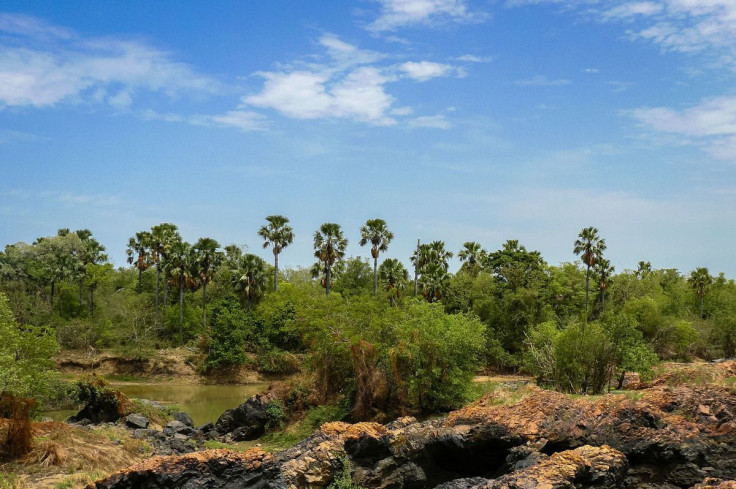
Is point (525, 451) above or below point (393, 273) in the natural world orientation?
below

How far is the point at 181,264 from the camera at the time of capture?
61.6 m

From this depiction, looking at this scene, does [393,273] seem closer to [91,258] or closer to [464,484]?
[91,258]

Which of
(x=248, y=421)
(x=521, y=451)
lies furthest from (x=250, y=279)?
(x=521, y=451)

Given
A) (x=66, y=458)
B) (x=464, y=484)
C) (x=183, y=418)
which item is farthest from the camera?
(x=183, y=418)

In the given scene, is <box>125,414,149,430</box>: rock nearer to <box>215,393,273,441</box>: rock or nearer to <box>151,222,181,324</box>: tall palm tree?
<box>215,393,273,441</box>: rock

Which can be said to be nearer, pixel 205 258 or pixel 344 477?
pixel 344 477

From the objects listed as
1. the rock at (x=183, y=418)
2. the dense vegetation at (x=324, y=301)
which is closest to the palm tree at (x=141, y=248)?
the dense vegetation at (x=324, y=301)

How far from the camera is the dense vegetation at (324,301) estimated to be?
3628 cm

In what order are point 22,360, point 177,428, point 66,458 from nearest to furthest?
point 66,458, point 22,360, point 177,428

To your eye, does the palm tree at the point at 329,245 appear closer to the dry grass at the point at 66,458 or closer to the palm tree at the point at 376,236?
the palm tree at the point at 376,236

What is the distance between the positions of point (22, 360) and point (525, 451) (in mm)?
20695

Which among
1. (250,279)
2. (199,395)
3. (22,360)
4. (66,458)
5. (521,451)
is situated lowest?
(199,395)

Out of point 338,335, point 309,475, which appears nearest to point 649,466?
point 309,475

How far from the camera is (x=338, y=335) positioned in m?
28.5
